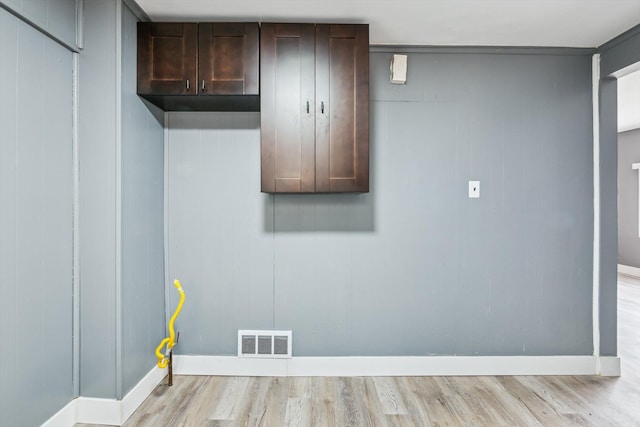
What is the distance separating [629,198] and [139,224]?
731 cm

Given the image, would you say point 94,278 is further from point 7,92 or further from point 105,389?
point 7,92

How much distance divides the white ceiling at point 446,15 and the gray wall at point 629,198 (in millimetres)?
4663

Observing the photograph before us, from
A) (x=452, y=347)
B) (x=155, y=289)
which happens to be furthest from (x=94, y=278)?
(x=452, y=347)

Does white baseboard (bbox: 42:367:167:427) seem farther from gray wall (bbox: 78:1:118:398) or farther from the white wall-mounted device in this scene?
the white wall-mounted device

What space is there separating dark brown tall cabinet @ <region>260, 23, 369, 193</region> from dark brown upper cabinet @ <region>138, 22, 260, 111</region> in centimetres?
12

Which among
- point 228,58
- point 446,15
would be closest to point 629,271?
point 446,15

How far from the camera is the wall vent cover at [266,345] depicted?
2414mm

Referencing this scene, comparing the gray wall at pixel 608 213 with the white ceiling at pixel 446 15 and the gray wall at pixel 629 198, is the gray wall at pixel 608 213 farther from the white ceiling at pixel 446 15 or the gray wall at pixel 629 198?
the gray wall at pixel 629 198

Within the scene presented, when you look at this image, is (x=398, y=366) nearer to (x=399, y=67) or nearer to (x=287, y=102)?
(x=287, y=102)

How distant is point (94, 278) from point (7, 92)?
0.98 metres

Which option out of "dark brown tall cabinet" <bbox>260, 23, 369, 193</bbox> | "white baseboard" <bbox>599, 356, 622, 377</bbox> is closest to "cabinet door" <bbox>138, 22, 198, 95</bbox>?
"dark brown tall cabinet" <bbox>260, 23, 369, 193</bbox>

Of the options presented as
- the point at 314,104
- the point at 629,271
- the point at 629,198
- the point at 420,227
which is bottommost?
the point at 629,271

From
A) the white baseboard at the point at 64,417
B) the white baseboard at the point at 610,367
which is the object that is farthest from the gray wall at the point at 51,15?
the white baseboard at the point at 610,367

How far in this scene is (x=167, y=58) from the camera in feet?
6.88
